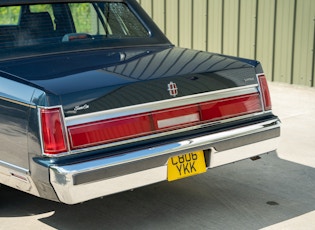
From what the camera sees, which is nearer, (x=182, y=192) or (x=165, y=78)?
(x=165, y=78)

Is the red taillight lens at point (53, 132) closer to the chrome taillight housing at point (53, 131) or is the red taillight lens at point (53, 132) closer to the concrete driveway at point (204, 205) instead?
the chrome taillight housing at point (53, 131)

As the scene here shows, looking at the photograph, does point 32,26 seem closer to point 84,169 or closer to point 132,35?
point 132,35

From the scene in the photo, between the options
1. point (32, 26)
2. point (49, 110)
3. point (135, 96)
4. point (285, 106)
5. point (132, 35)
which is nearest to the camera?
point (49, 110)

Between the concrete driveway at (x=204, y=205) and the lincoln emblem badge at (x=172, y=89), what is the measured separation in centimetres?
94

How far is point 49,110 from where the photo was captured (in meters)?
3.71

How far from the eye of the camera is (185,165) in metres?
4.14

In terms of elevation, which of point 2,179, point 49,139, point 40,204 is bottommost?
point 40,204

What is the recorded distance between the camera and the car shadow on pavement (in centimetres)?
445

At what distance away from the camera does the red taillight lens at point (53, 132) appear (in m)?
3.72

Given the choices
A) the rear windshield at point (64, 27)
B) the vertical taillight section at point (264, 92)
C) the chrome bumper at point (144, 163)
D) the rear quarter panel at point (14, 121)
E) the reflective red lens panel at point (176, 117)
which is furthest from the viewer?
the rear windshield at point (64, 27)

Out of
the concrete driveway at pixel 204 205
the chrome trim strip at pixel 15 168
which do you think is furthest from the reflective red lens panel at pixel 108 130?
the concrete driveway at pixel 204 205

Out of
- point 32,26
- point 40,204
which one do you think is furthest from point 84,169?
point 32,26

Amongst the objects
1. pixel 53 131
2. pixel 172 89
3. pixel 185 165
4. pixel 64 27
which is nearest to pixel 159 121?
pixel 172 89

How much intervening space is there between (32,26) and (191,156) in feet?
5.37
